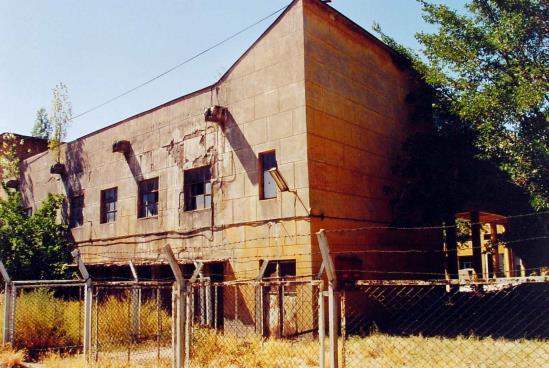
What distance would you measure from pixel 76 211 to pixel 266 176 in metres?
11.5

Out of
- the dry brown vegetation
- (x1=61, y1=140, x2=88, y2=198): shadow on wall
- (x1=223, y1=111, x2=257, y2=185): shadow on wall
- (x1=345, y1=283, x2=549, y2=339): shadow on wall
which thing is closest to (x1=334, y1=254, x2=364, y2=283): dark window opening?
(x1=345, y1=283, x2=549, y2=339): shadow on wall

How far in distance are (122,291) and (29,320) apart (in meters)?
7.00

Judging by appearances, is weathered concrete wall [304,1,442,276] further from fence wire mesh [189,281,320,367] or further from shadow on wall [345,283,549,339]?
fence wire mesh [189,281,320,367]

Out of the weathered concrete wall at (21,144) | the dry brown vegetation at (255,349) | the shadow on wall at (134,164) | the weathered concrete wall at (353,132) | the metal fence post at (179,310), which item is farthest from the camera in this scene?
the weathered concrete wall at (21,144)

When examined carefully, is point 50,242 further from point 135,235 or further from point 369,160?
point 369,160

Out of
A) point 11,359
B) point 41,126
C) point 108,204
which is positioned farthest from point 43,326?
point 41,126

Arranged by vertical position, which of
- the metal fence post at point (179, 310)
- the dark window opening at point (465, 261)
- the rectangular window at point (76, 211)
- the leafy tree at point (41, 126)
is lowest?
the dark window opening at point (465, 261)

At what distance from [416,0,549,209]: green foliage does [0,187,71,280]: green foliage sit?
16.6 meters

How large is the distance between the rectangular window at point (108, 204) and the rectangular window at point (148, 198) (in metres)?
1.81

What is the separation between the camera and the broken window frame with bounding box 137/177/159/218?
60.7 ft

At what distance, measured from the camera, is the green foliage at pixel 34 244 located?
19.8m

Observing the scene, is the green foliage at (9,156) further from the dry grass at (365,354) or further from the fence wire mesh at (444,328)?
the fence wire mesh at (444,328)

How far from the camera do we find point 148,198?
18.8 m


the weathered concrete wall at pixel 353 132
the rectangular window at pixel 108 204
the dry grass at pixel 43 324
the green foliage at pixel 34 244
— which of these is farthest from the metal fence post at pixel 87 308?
the green foliage at pixel 34 244
